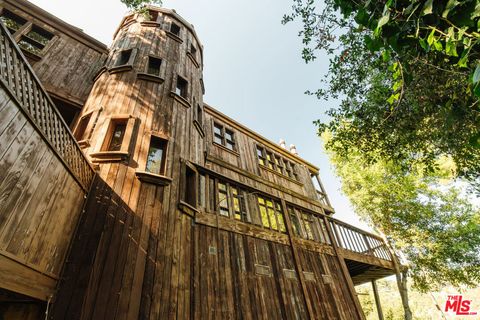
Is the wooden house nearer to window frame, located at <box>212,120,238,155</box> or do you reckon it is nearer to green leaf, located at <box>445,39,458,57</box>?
window frame, located at <box>212,120,238,155</box>

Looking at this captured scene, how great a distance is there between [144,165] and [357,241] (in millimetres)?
10945

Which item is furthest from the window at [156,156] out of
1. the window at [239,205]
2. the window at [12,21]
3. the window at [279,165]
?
the window at [12,21]

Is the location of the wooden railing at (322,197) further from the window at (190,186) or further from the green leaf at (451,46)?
the green leaf at (451,46)

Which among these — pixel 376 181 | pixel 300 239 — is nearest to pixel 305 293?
pixel 300 239

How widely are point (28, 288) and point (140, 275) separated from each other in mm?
1651

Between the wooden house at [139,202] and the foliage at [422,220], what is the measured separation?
5755 millimetres

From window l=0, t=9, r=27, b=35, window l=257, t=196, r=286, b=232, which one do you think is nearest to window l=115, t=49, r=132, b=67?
window l=0, t=9, r=27, b=35

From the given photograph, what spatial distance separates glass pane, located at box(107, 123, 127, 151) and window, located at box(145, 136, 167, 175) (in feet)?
2.56

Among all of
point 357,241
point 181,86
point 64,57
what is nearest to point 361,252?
point 357,241

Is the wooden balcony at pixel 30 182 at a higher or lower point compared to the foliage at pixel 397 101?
lower

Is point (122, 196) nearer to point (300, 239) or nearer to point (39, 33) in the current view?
point (300, 239)

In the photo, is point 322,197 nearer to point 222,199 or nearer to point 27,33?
point 222,199

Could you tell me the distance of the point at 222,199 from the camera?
7.64m

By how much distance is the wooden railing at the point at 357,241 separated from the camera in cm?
1075
